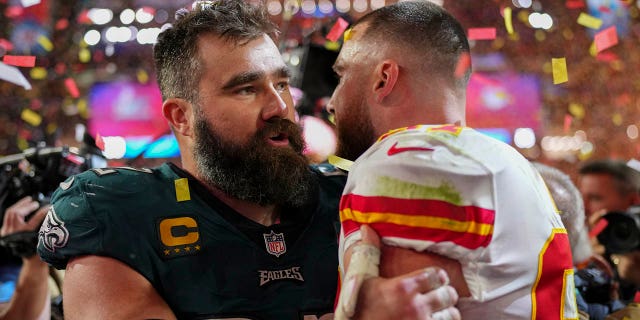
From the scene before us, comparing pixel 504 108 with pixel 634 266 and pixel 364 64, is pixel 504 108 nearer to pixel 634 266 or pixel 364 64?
pixel 634 266

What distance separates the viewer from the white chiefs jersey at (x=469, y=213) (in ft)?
4.76

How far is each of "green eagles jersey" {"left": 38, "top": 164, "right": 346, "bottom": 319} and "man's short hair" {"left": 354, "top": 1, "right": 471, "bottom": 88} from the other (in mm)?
638

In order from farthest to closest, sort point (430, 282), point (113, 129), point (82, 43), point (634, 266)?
Answer: point (113, 129), point (82, 43), point (634, 266), point (430, 282)

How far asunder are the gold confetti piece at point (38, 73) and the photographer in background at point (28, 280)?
334 inches

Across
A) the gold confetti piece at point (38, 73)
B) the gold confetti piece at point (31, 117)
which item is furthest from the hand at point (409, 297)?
the gold confetti piece at point (31, 117)

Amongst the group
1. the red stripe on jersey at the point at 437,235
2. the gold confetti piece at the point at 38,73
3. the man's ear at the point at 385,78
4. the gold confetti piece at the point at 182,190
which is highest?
the man's ear at the point at 385,78

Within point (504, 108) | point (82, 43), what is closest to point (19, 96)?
point (82, 43)

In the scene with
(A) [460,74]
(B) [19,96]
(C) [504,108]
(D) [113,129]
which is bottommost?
(C) [504,108]

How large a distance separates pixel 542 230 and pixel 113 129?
38.7 feet

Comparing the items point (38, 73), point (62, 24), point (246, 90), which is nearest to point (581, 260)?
point (246, 90)

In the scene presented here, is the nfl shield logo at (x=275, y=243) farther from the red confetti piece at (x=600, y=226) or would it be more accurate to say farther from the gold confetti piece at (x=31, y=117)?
the gold confetti piece at (x=31, y=117)

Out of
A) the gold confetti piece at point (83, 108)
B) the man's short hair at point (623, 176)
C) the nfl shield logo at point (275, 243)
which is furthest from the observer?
the gold confetti piece at point (83, 108)

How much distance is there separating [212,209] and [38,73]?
34.4 feet

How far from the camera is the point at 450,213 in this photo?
→ 1447 millimetres
